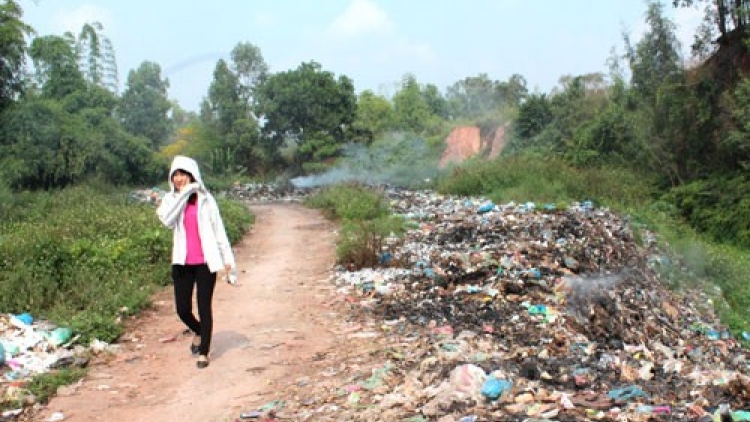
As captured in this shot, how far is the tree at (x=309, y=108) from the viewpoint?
26.5 m

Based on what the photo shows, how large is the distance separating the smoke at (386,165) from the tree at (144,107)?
34.7 ft

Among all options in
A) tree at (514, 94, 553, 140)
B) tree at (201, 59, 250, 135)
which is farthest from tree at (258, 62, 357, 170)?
tree at (514, 94, 553, 140)

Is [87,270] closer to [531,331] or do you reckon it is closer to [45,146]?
[531,331]

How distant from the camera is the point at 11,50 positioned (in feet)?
53.9

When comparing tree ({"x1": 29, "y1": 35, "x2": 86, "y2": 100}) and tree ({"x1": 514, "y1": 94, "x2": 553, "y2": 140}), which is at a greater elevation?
tree ({"x1": 29, "y1": 35, "x2": 86, "y2": 100})

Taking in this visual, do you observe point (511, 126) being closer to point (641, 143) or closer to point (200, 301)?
point (641, 143)

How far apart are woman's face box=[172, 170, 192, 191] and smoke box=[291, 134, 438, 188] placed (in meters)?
15.6

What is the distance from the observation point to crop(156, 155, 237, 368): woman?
4559 mm

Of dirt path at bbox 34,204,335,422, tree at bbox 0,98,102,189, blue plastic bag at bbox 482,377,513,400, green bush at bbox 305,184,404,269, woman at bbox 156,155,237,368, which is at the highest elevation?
tree at bbox 0,98,102,189

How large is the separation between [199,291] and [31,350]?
1585 millimetres

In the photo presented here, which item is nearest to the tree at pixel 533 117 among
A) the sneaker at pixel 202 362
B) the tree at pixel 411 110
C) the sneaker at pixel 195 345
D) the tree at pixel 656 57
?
the tree at pixel 656 57

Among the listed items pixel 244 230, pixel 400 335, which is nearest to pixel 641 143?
pixel 244 230

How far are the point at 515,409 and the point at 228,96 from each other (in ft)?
92.5

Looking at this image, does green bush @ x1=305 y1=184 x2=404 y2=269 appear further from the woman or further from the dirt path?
the woman
